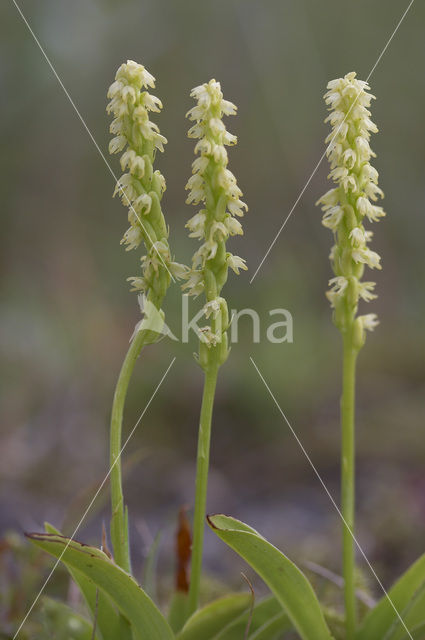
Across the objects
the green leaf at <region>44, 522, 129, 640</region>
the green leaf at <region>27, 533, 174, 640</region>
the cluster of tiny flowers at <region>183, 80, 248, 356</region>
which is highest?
the cluster of tiny flowers at <region>183, 80, 248, 356</region>

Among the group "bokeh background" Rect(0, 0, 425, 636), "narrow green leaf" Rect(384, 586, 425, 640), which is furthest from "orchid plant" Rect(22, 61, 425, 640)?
"bokeh background" Rect(0, 0, 425, 636)

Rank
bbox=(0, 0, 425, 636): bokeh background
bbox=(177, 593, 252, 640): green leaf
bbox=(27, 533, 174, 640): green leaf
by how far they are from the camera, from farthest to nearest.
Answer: bbox=(0, 0, 425, 636): bokeh background < bbox=(177, 593, 252, 640): green leaf < bbox=(27, 533, 174, 640): green leaf

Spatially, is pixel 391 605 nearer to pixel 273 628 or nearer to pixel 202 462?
pixel 273 628

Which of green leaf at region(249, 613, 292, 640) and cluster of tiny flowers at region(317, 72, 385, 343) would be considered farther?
green leaf at region(249, 613, 292, 640)

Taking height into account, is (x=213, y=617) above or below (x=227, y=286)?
below

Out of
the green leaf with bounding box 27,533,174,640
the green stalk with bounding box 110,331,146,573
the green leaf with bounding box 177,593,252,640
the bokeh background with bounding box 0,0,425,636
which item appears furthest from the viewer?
the bokeh background with bounding box 0,0,425,636

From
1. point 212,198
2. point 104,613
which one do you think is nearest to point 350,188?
point 212,198

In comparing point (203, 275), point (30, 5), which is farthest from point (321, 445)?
point (30, 5)

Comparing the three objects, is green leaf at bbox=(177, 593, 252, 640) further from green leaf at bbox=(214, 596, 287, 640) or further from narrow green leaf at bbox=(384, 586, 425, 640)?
narrow green leaf at bbox=(384, 586, 425, 640)
